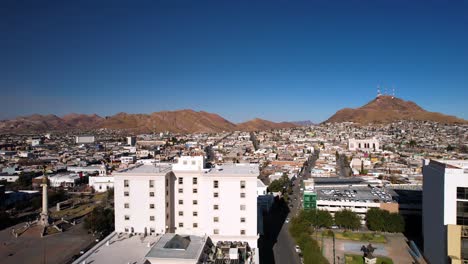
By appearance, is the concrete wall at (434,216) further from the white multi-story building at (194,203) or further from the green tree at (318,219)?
the white multi-story building at (194,203)

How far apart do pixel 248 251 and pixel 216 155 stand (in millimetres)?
41271

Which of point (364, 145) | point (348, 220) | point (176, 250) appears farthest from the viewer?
point (364, 145)

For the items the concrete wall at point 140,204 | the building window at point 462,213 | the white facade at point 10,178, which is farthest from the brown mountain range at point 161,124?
the building window at point 462,213

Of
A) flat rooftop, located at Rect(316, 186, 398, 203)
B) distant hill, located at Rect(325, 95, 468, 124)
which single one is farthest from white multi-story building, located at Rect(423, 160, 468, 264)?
distant hill, located at Rect(325, 95, 468, 124)

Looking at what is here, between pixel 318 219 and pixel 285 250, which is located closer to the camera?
pixel 285 250

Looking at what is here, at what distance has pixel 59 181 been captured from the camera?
3322cm

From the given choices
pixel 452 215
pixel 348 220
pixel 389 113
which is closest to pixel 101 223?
pixel 348 220

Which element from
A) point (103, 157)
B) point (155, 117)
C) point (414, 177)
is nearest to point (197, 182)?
point (414, 177)

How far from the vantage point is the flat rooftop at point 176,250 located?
898cm

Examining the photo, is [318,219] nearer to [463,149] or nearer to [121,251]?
[121,251]

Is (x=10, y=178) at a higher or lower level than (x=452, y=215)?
lower

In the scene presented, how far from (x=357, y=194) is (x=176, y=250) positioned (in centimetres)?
1748

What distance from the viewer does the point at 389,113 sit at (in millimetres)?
111250

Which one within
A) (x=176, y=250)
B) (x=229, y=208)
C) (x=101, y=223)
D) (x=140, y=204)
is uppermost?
(x=140, y=204)
